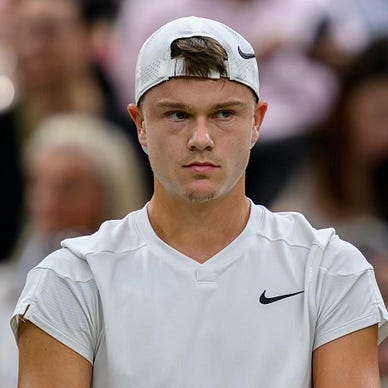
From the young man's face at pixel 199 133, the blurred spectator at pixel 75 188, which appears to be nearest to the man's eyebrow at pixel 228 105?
the young man's face at pixel 199 133

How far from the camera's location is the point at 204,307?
3756mm

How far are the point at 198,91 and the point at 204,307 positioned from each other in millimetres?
641

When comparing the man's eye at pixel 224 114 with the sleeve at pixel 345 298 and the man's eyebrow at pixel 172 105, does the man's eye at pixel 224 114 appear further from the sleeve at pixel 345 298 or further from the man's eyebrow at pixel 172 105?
the sleeve at pixel 345 298

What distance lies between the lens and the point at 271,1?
8133 millimetres

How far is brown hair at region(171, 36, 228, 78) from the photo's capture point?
145 inches

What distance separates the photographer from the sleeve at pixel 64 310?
147 inches

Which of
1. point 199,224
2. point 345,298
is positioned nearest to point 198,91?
point 199,224

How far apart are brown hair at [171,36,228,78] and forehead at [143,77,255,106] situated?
26 mm

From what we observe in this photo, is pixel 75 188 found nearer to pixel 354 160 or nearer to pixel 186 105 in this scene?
pixel 354 160

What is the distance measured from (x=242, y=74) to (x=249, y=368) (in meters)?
0.86

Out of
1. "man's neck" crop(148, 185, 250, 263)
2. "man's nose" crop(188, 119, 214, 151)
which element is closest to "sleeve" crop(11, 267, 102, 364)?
"man's neck" crop(148, 185, 250, 263)

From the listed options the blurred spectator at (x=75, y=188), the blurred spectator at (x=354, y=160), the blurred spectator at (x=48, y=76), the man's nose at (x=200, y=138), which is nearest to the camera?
the man's nose at (x=200, y=138)

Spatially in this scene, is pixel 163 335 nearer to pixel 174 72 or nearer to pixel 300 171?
pixel 174 72

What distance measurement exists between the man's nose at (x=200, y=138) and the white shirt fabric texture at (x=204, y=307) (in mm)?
380
